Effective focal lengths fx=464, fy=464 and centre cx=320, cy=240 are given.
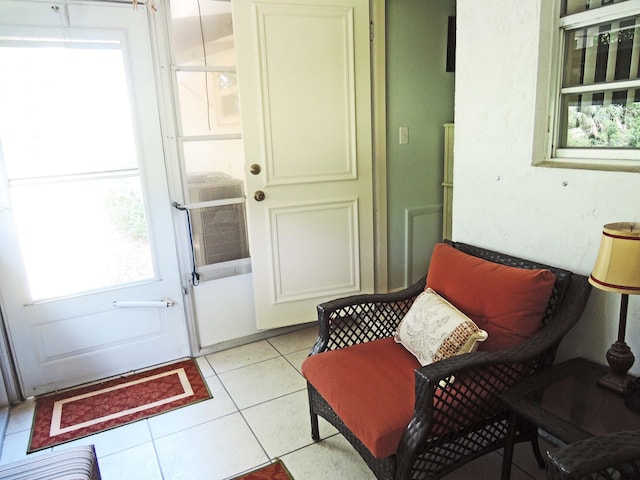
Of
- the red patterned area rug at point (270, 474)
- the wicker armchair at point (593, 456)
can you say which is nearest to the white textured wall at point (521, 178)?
the wicker armchair at point (593, 456)

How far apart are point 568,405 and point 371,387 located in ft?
1.91

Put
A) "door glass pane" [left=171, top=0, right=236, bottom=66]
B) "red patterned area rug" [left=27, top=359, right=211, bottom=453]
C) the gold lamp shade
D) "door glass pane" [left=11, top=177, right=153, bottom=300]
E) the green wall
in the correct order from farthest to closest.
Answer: the green wall
"door glass pane" [left=171, top=0, right=236, bottom=66]
"door glass pane" [left=11, top=177, right=153, bottom=300]
"red patterned area rug" [left=27, top=359, right=211, bottom=453]
the gold lamp shade

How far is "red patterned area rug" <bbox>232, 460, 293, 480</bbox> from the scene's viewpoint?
1.78 m

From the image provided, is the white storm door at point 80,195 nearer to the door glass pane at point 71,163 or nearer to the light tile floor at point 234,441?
the door glass pane at point 71,163

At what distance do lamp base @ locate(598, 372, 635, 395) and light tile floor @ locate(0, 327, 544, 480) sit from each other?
1.75 ft

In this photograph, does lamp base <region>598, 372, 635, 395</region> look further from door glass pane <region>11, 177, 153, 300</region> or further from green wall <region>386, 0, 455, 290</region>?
door glass pane <region>11, 177, 153, 300</region>

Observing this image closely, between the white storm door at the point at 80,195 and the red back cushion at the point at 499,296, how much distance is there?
1.60 metres

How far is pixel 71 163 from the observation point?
2322 mm

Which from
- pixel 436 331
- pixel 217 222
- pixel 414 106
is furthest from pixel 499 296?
pixel 414 106

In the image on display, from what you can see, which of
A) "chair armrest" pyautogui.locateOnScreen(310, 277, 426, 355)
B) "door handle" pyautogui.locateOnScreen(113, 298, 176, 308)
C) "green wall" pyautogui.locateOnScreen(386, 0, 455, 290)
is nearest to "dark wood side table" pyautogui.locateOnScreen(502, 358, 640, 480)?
"chair armrest" pyautogui.locateOnScreen(310, 277, 426, 355)

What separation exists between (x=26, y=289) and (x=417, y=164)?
7.88ft

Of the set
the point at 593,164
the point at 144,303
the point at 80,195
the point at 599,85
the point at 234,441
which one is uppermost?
the point at 599,85

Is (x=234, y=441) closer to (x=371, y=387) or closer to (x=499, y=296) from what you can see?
(x=371, y=387)

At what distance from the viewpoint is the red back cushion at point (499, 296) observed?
5.09 feet
